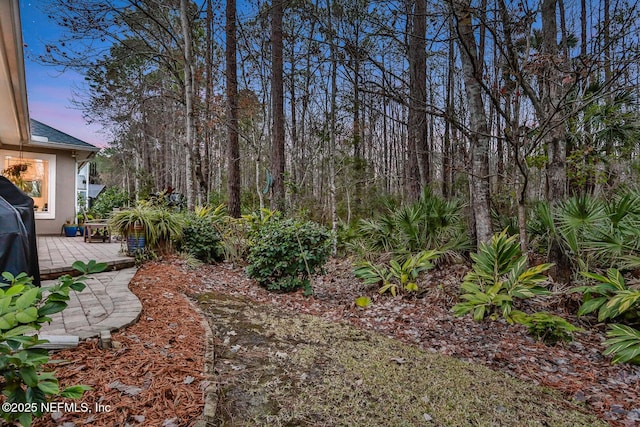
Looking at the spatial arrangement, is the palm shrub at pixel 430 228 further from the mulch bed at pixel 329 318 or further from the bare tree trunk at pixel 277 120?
the bare tree trunk at pixel 277 120

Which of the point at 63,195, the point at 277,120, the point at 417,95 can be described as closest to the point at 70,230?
the point at 63,195

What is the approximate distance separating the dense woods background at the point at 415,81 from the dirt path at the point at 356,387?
2.36m

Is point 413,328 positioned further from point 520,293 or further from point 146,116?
point 146,116

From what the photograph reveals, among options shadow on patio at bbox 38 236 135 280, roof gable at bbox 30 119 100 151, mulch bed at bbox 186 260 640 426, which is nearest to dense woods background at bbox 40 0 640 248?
mulch bed at bbox 186 260 640 426

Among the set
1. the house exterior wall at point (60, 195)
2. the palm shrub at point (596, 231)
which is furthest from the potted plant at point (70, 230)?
the palm shrub at point (596, 231)

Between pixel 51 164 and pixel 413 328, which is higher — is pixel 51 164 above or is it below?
above

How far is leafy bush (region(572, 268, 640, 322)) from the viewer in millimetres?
3125

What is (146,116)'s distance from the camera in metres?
18.4

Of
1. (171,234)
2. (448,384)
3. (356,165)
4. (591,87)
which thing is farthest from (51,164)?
(591,87)

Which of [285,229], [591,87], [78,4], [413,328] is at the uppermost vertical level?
[78,4]

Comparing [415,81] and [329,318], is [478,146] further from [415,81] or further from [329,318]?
[329,318]

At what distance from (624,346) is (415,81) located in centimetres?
511

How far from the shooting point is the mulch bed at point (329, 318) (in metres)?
1.86

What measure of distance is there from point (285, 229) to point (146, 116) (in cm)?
1701
